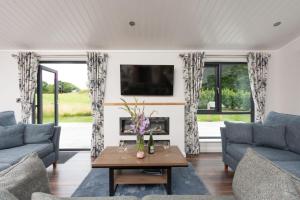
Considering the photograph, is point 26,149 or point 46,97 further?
point 46,97

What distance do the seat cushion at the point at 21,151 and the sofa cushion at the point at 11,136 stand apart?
0.38ft

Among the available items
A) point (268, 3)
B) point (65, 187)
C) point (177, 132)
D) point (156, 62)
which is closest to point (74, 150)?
point (65, 187)

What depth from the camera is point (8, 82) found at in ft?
15.2

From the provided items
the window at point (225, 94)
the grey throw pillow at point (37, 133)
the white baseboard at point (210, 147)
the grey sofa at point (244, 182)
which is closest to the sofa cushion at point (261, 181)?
the grey sofa at point (244, 182)

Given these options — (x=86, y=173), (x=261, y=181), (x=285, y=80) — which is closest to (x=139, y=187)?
(x=86, y=173)

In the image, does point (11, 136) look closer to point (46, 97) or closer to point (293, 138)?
point (46, 97)

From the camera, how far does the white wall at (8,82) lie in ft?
15.2

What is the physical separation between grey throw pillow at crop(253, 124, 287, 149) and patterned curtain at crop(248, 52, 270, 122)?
159 centimetres

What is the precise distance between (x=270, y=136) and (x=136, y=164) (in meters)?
2.21

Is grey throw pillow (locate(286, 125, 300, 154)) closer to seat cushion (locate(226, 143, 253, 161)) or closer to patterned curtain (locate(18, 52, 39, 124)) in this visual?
seat cushion (locate(226, 143, 253, 161))

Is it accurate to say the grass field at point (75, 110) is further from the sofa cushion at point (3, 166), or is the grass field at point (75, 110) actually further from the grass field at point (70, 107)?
the sofa cushion at point (3, 166)

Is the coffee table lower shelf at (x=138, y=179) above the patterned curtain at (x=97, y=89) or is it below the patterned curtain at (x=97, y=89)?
below

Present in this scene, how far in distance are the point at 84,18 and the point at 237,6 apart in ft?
8.25

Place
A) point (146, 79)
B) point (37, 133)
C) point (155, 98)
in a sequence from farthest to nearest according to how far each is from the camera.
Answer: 1. point (155, 98)
2. point (146, 79)
3. point (37, 133)
